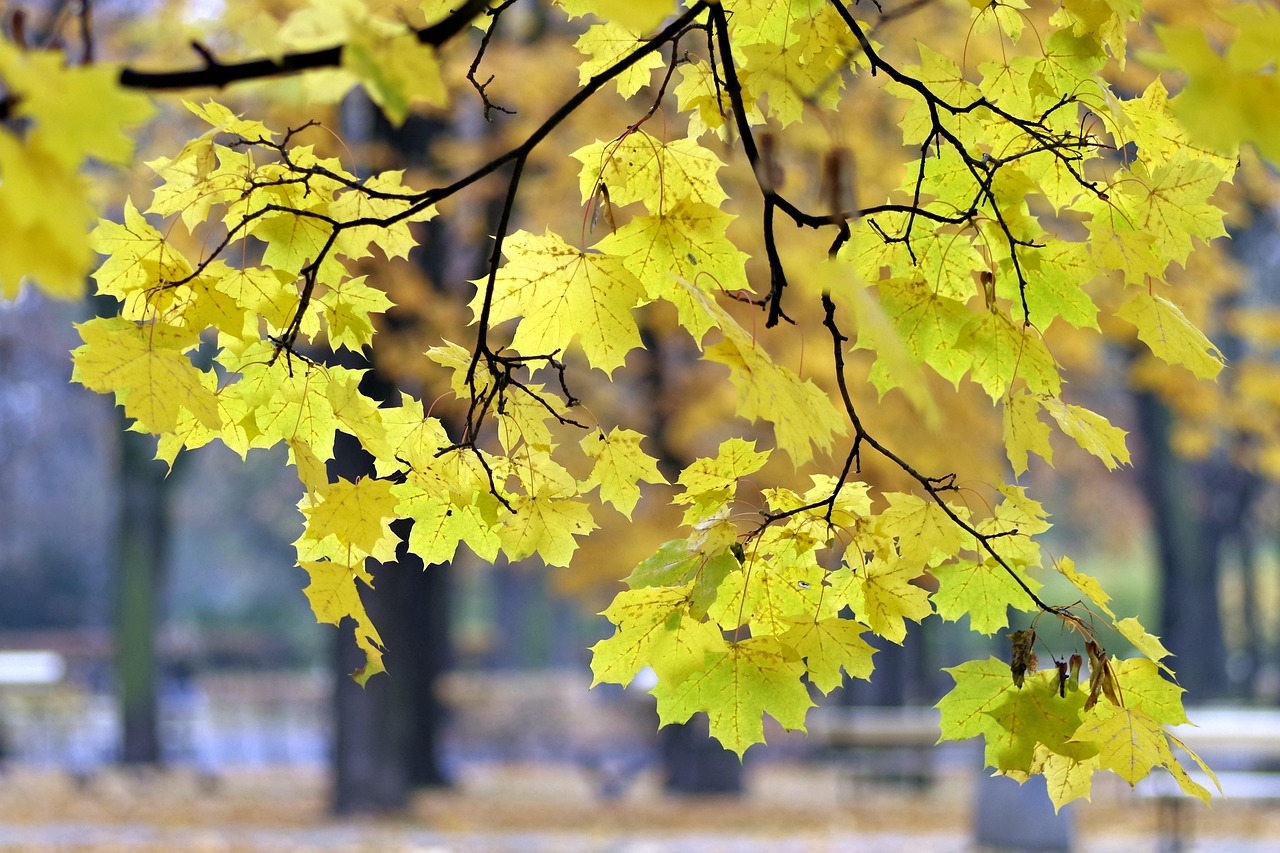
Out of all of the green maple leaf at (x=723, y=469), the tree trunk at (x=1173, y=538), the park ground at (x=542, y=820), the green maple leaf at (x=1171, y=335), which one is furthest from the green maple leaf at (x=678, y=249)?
the tree trunk at (x=1173, y=538)

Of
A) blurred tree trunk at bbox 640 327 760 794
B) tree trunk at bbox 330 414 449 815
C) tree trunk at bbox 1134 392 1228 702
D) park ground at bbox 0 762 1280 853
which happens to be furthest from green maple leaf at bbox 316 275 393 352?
tree trunk at bbox 1134 392 1228 702

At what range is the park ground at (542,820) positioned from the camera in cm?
1004

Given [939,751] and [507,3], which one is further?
[939,751]

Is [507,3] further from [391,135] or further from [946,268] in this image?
[391,135]

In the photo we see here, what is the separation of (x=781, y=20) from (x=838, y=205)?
1271 millimetres

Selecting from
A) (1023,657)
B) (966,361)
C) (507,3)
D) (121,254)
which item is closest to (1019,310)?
(966,361)

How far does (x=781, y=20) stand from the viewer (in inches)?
104

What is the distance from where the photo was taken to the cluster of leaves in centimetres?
230

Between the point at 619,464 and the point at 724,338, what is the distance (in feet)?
1.71

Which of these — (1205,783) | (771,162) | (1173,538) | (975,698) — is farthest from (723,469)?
(1173,538)

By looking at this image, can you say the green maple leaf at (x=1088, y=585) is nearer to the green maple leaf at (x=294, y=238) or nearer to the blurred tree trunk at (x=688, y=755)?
the green maple leaf at (x=294, y=238)

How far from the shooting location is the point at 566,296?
93.4 inches

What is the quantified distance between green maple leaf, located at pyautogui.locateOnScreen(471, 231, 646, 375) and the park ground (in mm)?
7699

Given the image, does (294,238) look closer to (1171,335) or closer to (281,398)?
(281,398)
